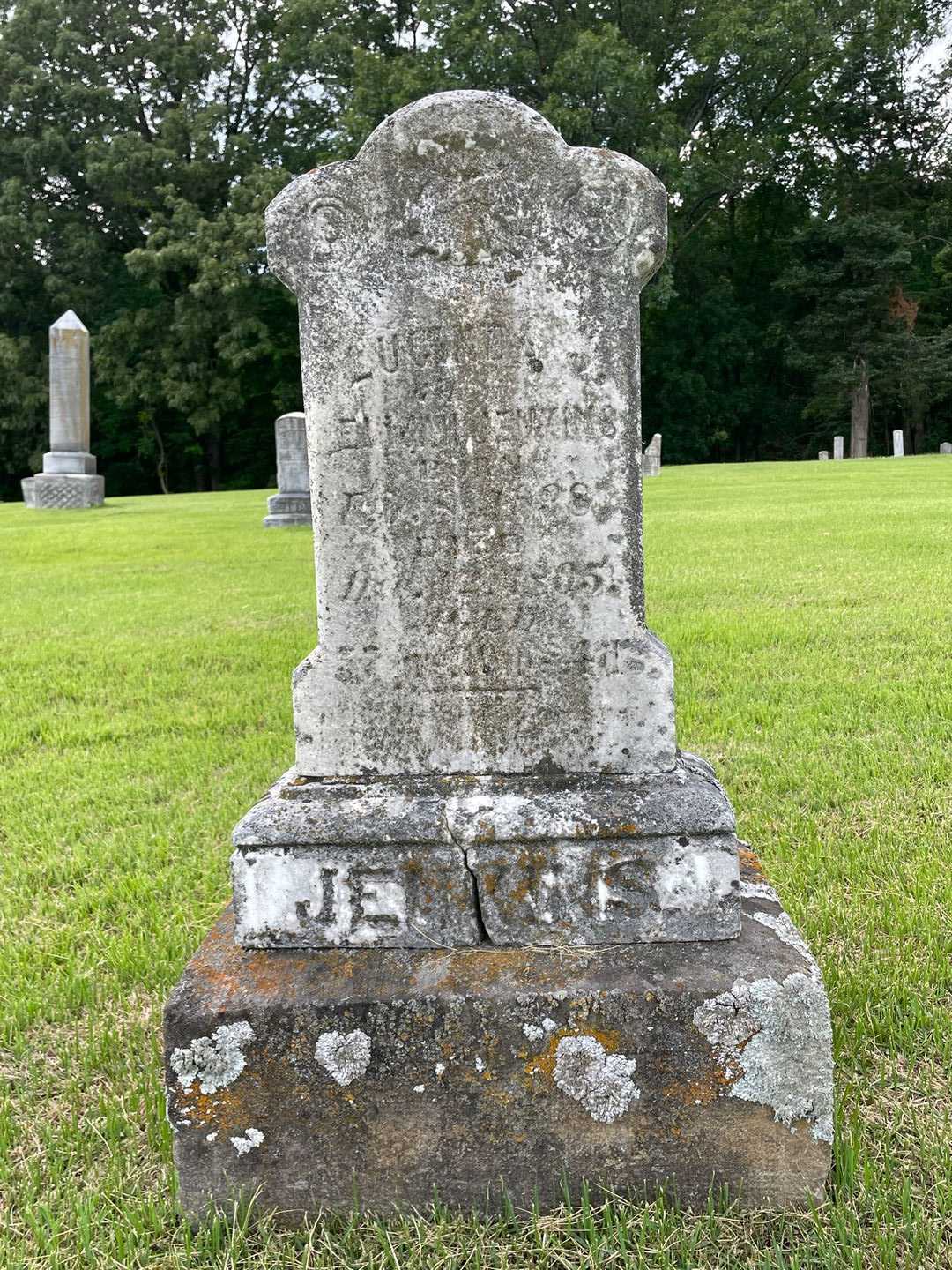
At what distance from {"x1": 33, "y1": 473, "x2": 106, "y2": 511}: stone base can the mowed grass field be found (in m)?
11.0

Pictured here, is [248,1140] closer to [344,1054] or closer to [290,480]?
Result: [344,1054]

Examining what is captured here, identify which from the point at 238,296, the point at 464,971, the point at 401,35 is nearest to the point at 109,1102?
the point at 464,971

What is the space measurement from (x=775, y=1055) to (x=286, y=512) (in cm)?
1435

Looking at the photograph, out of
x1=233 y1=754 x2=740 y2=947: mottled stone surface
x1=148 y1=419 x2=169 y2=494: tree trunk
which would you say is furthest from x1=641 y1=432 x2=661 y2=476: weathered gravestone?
x1=233 y1=754 x2=740 y2=947: mottled stone surface

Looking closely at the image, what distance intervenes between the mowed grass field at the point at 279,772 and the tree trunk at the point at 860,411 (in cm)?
2960

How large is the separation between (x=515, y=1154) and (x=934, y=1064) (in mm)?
1024

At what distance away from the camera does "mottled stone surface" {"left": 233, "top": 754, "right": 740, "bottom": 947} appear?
81.4 inches

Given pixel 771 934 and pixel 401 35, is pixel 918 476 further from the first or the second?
pixel 401 35

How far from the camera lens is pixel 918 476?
19172 millimetres

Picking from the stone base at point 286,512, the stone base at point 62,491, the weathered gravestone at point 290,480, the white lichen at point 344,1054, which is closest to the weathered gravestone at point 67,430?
the stone base at point 62,491

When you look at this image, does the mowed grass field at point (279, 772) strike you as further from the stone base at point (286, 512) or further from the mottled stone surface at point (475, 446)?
the stone base at point (286, 512)

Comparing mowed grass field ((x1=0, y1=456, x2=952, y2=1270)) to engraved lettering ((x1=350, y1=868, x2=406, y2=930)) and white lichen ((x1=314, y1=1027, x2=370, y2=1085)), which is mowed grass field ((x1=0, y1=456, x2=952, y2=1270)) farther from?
engraved lettering ((x1=350, y1=868, x2=406, y2=930))

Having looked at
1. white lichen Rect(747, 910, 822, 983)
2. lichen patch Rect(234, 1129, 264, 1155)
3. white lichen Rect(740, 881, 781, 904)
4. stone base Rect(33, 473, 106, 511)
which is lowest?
lichen patch Rect(234, 1129, 264, 1155)

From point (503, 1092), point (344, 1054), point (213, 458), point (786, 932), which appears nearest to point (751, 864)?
point (786, 932)
